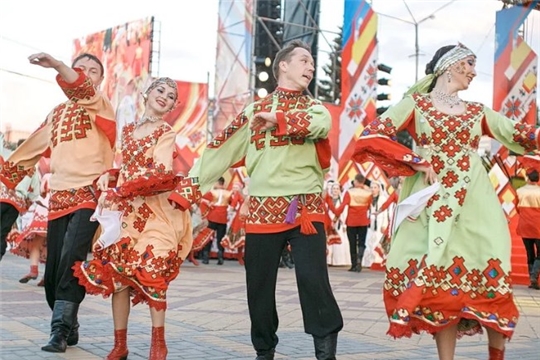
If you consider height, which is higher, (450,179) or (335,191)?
(335,191)

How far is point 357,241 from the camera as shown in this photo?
1378 centimetres

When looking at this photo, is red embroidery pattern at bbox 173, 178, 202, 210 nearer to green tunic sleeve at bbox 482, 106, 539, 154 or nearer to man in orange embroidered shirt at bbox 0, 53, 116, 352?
man in orange embroidered shirt at bbox 0, 53, 116, 352

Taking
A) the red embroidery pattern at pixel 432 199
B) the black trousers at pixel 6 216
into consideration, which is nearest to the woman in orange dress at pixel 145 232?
the red embroidery pattern at pixel 432 199

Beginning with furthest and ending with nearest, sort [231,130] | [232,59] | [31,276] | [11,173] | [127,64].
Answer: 1. [127,64]
2. [232,59]
3. [31,276]
4. [11,173]
5. [231,130]

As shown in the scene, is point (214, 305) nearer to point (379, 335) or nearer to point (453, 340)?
point (379, 335)

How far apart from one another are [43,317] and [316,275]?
2.99 metres

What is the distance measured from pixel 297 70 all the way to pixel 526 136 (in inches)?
53.0

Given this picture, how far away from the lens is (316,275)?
13.3 feet

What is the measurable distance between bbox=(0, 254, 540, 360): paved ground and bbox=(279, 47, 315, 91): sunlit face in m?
1.72

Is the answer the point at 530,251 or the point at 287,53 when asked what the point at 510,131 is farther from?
the point at 530,251

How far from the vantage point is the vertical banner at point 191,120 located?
2116 cm

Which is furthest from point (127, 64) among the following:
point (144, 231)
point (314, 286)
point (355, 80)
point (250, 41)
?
point (314, 286)

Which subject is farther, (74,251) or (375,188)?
(375,188)

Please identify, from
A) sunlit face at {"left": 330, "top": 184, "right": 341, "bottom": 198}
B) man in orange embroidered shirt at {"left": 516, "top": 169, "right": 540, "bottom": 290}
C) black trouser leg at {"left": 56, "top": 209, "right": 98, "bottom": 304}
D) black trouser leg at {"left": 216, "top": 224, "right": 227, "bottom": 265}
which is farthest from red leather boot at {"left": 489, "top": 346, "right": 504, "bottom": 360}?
black trouser leg at {"left": 216, "top": 224, "right": 227, "bottom": 265}
